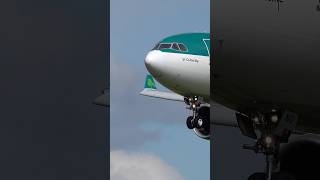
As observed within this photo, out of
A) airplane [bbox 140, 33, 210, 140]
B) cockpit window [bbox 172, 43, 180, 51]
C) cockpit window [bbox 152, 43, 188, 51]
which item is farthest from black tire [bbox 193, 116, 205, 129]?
cockpit window [bbox 172, 43, 180, 51]

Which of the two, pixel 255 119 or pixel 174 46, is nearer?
pixel 255 119

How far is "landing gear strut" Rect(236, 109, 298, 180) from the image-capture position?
30.0ft

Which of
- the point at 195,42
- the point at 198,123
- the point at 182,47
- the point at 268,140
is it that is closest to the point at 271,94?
the point at 268,140

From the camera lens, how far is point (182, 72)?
1964 cm

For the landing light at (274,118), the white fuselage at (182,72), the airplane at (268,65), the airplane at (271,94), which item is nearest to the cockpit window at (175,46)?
the white fuselage at (182,72)

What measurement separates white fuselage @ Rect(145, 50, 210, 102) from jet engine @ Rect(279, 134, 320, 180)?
701 centimetres

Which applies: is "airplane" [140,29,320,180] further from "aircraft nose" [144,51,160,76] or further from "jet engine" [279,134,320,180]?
"aircraft nose" [144,51,160,76]

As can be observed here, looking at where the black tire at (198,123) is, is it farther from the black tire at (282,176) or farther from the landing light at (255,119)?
the black tire at (282,176)

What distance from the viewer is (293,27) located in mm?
8305

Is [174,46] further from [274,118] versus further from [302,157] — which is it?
[274,118]

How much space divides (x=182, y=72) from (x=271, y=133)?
34.6ft

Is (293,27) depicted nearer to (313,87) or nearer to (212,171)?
(313,87)
